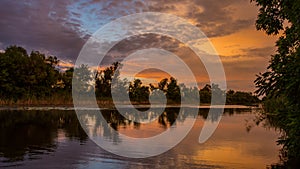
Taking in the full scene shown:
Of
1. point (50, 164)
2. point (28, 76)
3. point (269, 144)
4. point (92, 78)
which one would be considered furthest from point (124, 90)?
point (50, 164)

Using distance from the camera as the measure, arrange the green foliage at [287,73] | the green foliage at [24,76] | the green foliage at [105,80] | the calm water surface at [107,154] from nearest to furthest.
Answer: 1. the green foliage at [287,73]
2. the calm water surface at [107,154]
3. the green foliage at [24,76]
4. the green foliage at [105,80]

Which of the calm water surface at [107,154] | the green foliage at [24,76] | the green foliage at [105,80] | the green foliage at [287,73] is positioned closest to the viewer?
the green foliage at [287,73]

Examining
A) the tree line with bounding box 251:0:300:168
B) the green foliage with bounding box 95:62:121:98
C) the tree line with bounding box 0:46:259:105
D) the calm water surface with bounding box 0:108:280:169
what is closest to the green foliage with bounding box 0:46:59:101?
the tree line with bounding box 0:46:259:105

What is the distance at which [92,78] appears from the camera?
92.9 m

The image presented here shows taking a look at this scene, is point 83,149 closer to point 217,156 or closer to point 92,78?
point 217,156

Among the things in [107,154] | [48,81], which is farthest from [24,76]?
[107,154]

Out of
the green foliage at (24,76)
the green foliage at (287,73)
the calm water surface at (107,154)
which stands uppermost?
the green foliage at (24,76)

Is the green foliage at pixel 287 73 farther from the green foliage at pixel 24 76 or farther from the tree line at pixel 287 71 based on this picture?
the green foliage at pixel 24 76

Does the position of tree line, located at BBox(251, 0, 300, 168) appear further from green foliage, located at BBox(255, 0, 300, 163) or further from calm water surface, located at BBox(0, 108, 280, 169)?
calm water surface, located at BBox(0, 108, 280, 169)

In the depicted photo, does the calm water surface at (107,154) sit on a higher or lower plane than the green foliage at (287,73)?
lower

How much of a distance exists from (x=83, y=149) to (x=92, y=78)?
77597 mm

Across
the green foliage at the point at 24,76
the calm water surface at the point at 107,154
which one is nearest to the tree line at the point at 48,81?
the green foliage at the point at 24,76

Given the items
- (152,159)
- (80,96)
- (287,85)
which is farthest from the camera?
(80,96)

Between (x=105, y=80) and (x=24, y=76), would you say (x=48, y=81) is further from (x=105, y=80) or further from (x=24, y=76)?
(x=105, y=80)
